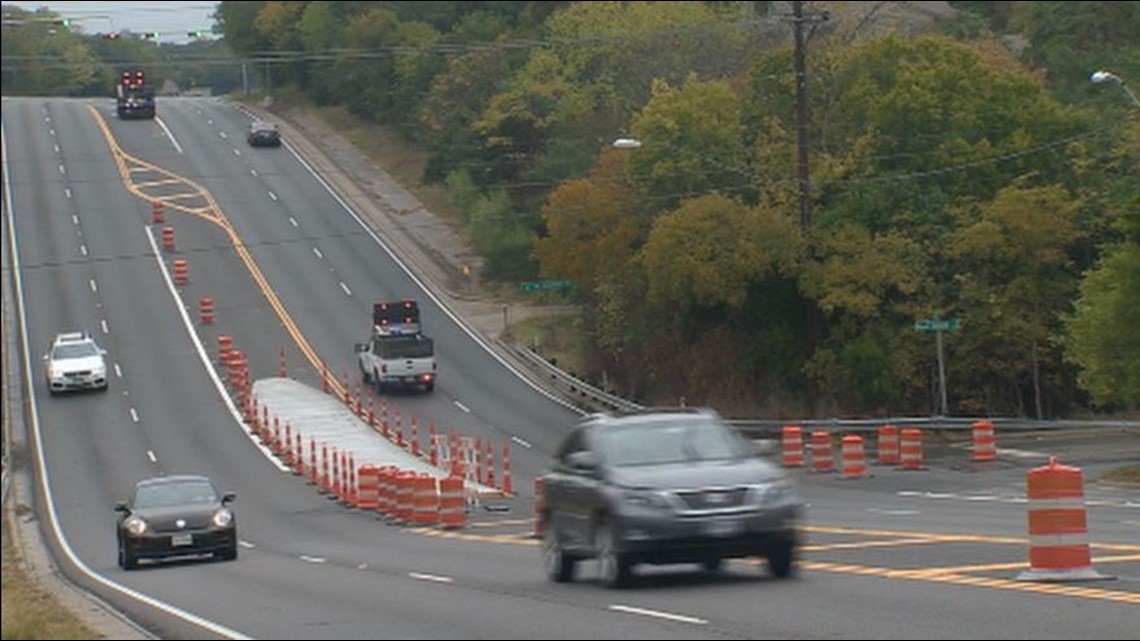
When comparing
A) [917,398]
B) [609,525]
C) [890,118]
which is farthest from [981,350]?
[609,525]

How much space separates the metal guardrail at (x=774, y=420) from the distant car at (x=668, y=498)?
31.2m

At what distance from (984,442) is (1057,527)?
92.0 ft

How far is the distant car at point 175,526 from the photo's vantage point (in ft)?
104

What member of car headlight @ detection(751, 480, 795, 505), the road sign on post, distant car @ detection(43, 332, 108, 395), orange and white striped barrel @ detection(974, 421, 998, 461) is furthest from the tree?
car headlight @ detection(751, 480, 795, 505)

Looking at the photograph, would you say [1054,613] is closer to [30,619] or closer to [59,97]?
[30,619]

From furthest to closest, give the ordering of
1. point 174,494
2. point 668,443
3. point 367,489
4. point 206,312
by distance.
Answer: point 206,312 → point 367,489 → point 174,494 → point 668,443

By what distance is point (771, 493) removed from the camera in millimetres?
19969


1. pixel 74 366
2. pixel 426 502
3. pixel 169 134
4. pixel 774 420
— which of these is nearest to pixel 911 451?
pixel 426 502

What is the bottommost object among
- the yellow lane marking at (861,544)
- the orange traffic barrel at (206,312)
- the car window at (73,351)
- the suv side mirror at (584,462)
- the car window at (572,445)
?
the yellow lane marking at (861,544)

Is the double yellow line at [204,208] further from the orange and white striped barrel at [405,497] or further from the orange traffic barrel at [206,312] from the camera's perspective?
the orange and white striped barrel at [405,497]

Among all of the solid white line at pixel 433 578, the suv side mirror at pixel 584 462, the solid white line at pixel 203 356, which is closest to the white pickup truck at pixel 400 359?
the solid white line at pixel 203 356

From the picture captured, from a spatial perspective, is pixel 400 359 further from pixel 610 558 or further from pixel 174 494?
pixel 610 558

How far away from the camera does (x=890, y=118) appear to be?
64812 millimetres

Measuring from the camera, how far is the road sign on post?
51.0 metres
